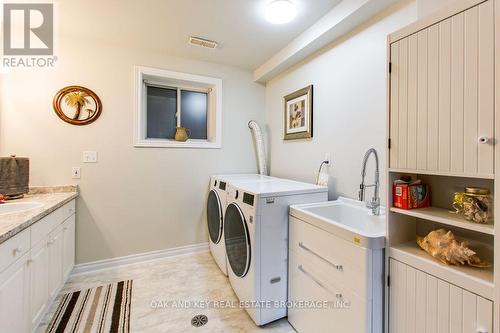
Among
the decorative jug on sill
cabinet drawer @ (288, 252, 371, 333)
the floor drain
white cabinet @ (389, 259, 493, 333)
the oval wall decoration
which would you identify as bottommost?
the floor drain

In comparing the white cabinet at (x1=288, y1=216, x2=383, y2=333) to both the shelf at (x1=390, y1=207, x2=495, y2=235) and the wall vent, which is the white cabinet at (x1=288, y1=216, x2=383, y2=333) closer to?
the shelf at (x1=390, y1=207, x2=495, y2=235)

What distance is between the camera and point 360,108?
178 cm

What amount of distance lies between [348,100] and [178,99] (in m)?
2.02

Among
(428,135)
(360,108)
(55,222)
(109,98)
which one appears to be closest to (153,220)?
(55,222)

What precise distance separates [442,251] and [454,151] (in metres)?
0.42

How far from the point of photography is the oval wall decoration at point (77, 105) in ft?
7.27

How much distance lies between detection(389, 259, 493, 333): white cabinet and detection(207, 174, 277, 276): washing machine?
147 cm

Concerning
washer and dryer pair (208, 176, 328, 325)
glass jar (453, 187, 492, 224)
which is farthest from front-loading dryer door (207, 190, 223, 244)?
glass jar (453, 187, 492, 224)

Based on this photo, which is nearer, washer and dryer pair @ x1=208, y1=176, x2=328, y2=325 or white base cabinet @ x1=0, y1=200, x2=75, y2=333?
white base cabinet @ x1=0, y1=200, x2=75, y2=333

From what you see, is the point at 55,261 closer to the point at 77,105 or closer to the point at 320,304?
the point at 77,105

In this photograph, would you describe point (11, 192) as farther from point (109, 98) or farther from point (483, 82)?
point (483, 82)

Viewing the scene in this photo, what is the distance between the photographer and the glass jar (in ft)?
2.89

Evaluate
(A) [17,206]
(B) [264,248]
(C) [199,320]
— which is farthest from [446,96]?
(A) [17,206]

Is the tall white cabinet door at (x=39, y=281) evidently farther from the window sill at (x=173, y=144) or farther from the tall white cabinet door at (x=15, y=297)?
the window sill at (x=173, y=144)
